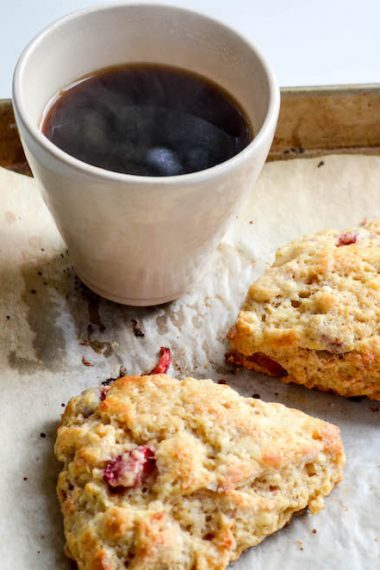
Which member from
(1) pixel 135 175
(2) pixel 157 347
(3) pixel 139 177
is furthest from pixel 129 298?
(3) pixel 139 177

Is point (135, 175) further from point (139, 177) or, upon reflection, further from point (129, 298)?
point (129, 298)

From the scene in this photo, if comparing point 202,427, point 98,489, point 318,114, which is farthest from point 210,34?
point 98,489

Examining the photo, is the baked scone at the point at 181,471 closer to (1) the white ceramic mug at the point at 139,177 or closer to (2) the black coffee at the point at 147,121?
(1) the white ceramic mug at the point at 139,177

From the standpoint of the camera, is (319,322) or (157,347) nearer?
(319,322)

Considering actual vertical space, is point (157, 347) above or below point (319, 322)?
below

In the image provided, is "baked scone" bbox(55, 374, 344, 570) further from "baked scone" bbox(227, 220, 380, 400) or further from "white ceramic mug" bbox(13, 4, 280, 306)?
Result: "white ceramic mug" bbox(13, 4, 280, 306)

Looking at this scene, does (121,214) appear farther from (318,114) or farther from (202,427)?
(318,114)
